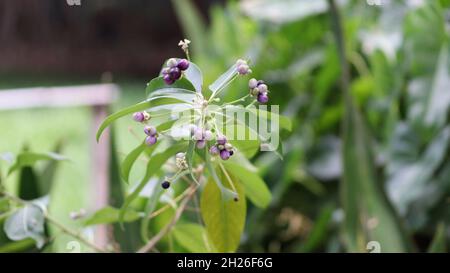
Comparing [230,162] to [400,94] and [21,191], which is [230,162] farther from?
[400,94]

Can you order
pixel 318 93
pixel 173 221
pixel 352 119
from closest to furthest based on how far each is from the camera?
pixel 173 221, pixel 352 119, pixel 318 93

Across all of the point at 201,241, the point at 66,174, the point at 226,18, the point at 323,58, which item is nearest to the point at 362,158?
the point at 201,241

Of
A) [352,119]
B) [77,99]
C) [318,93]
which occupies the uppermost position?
[77,99]

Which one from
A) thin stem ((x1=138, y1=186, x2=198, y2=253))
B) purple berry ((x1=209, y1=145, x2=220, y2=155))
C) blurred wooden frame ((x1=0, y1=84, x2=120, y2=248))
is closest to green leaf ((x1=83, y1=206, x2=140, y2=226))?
thin stem ((x1=138, y1=186, x2=198, y2=253))

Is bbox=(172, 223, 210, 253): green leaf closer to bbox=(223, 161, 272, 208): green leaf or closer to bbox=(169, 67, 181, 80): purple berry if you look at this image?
bbox=(223, 161, 272, 208): green leaf

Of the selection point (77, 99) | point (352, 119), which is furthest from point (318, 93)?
point (77, 99)

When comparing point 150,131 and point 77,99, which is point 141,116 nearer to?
point 150,131
